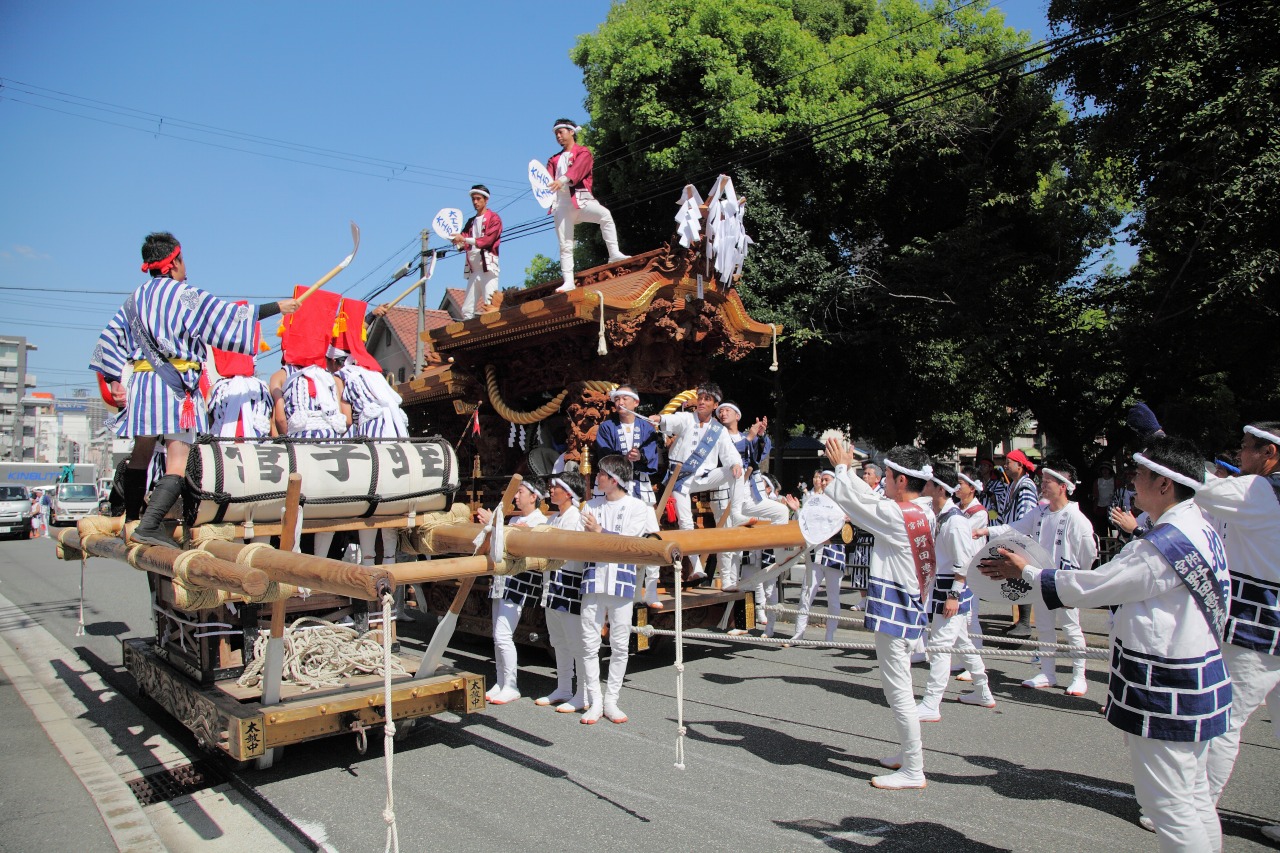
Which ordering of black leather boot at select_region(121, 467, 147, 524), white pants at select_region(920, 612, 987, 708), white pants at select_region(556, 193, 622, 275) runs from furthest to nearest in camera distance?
white pants at select_region(556, 193, 622, 275)
white pants at select_region(920, 612, 987, 708)
black leather boot at select_region(121, 467, 147, 524)

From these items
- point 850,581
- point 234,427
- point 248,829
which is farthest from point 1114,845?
point 850,581

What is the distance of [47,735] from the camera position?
6203mm

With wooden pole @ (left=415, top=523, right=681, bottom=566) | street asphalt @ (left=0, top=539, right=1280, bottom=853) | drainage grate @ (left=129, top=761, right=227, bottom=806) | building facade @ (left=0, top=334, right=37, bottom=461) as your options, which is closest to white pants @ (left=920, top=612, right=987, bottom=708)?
street asphalt @ (left=0, top=539, right=1280, bottom=853)

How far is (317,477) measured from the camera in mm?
4941

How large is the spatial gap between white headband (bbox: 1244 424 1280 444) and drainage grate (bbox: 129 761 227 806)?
637 cm

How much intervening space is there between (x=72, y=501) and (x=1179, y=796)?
30.0 meters

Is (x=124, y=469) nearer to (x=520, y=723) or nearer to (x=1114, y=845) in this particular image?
(x=520, y=723)

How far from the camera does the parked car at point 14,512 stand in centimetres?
2527

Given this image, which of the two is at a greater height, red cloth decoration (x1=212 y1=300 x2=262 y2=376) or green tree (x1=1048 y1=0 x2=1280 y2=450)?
green tree (x1=1048 y1=0 x2=1280 y2=450)

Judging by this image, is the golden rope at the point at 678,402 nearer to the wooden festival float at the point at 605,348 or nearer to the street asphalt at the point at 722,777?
the wooden festival float at the point at 605,348

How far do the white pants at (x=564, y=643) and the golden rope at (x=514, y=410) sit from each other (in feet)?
9.05

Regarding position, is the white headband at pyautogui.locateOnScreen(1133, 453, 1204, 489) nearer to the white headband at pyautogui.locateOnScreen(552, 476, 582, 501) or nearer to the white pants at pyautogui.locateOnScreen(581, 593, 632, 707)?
the white pants at pyautogui.locateOnScreen(581, 593, 632, 707)

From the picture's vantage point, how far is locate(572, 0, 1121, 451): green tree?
15477mm

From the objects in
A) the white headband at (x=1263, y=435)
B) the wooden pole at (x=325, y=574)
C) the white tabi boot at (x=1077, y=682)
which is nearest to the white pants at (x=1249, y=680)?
the white headband at (x=1263, y=435)
